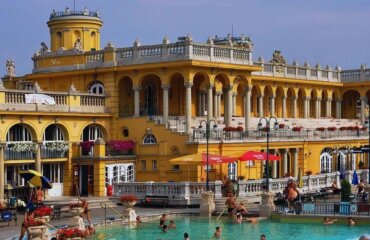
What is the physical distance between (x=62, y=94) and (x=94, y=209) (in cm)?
805

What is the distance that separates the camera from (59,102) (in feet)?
152

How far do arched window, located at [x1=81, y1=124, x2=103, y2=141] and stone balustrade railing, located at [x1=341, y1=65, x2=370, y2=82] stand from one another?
28579mm

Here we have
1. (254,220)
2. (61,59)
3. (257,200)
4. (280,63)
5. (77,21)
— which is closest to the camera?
(254,220)

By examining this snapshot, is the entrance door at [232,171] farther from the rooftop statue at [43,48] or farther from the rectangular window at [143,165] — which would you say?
the rooftop statue at [43,48]

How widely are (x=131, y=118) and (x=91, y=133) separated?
7.95ft

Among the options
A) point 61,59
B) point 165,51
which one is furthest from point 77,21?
point 165,51

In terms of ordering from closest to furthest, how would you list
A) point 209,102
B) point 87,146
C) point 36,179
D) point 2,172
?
point 36,179 < point 2,172 < point 87,146 < point 209,102

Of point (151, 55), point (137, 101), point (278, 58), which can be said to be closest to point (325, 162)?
point (278, 58)

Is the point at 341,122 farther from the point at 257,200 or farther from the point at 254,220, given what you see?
the point at 254,220

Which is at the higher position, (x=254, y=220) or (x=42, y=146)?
(x=42, y=146)

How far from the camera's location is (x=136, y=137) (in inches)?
1913

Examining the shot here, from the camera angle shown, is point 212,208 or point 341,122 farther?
point 341,122

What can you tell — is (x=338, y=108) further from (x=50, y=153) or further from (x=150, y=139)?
(x=50, y=153)

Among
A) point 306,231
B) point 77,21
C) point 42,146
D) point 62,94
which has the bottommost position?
point 306,231
